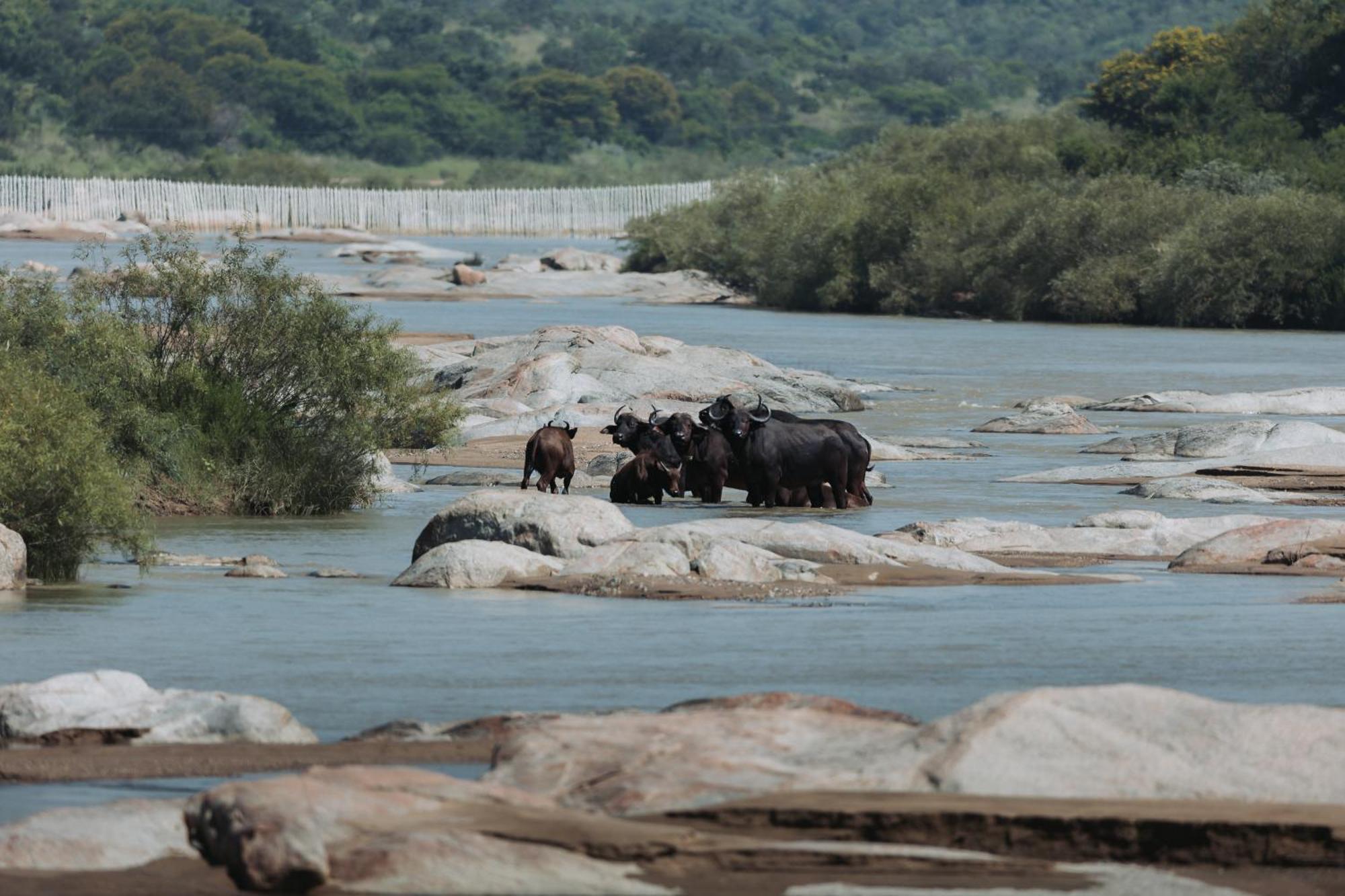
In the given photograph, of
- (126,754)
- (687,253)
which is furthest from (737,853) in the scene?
(687,253)

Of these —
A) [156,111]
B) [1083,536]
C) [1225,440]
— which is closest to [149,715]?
[1083,536]

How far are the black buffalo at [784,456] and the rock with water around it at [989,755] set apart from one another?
1398 cm

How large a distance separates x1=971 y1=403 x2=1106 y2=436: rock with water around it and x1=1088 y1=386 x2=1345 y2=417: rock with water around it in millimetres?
2601

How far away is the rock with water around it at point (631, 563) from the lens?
16.9m

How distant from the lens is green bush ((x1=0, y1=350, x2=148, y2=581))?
16.9 metres

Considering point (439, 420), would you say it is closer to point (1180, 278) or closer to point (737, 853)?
point (737, 853)

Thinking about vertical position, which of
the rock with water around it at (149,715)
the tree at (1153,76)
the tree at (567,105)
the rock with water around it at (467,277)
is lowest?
the rock with water around it at (149,715)

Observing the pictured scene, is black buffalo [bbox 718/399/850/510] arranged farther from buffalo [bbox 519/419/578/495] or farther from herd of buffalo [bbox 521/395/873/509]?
buffalo [bbox 519/419/578/495]

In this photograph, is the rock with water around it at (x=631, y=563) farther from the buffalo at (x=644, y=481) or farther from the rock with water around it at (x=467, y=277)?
the rock with water around it at (x=467, y=277)

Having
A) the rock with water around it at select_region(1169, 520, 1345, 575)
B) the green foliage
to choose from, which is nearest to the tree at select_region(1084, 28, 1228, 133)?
the green foliage

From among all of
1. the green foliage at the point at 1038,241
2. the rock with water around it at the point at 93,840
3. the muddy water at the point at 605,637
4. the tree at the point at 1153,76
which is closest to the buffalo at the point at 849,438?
the muddy water at the point at 605,637

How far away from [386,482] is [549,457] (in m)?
2.61

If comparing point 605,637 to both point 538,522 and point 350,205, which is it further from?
point 350,205

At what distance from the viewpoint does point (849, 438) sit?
23625 mm
